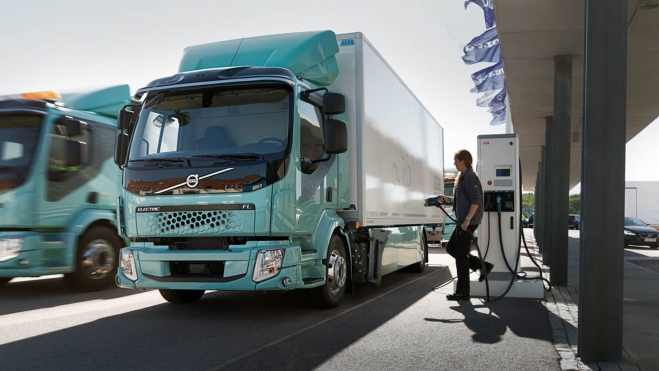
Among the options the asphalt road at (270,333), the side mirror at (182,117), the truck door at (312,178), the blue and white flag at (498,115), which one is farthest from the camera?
the blue and white flag at (498,115)

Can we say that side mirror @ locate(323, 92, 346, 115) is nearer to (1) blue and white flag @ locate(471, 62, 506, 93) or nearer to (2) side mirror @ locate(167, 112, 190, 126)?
(2) side mirror @ locate(167, 112, 190, 126)

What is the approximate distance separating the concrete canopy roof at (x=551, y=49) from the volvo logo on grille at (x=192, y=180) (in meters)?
5.39

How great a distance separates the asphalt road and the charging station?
1.00m

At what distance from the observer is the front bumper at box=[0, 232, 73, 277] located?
9055 mm

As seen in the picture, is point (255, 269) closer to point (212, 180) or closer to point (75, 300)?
point (212, 180)

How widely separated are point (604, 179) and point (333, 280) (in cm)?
390

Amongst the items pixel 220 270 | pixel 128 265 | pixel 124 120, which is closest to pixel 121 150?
pixel 124 120

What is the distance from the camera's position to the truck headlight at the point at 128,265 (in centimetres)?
720

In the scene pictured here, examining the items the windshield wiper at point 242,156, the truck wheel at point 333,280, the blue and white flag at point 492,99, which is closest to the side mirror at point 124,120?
the windshield wiper at point 242,156

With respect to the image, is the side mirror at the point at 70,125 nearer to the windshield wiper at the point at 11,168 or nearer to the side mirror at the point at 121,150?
the windshield wiper at the point at 11,168

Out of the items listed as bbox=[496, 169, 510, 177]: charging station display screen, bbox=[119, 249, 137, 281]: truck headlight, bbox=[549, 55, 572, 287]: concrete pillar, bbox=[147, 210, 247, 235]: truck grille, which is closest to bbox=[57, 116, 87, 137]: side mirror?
bbox=[119, 249, 137, 281]: truck headlight

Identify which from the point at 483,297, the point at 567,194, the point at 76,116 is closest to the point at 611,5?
the point at 483,297

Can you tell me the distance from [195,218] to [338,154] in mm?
2027

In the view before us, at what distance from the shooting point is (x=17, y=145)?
9.25 metres
